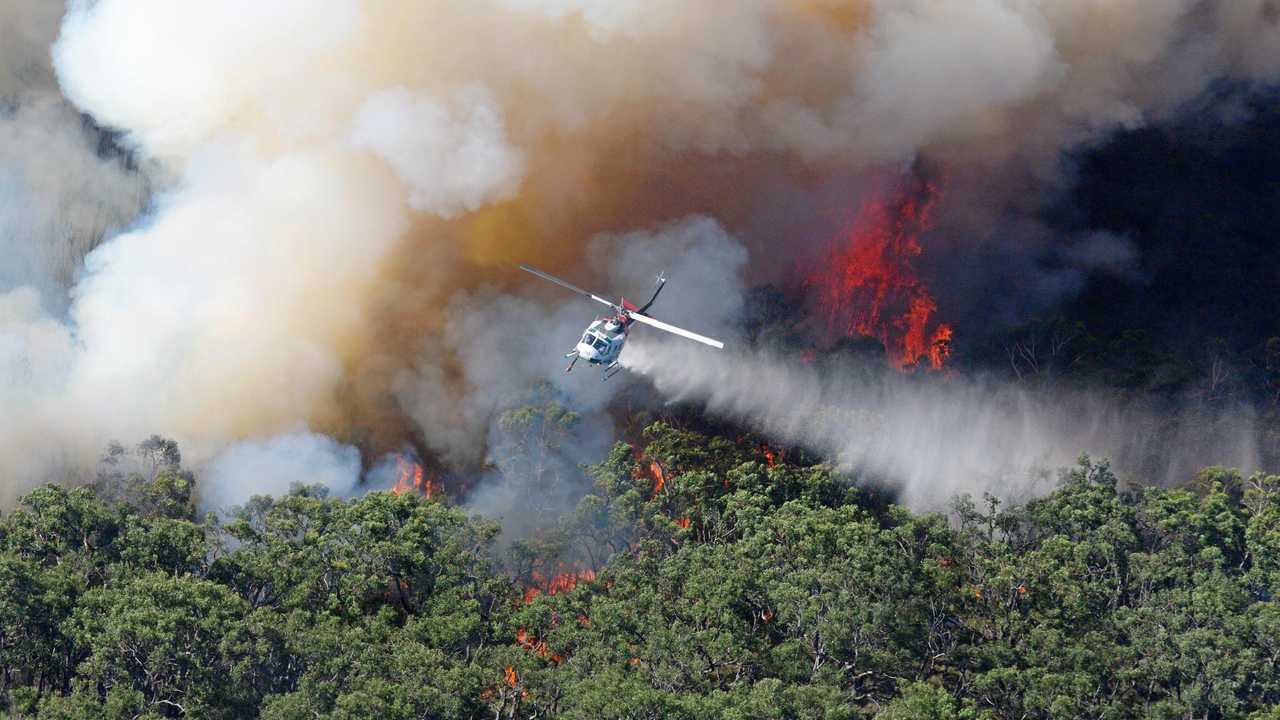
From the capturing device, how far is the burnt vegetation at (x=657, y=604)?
63219 millimetres

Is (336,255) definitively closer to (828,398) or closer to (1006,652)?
(828,398)

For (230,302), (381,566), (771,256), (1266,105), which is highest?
(1266,105)

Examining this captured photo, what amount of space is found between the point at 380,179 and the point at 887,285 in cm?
2578

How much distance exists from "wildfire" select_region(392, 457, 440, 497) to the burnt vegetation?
7.24m

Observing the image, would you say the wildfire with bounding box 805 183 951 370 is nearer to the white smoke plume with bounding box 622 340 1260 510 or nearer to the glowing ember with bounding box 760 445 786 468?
the white smoke plume with bounding box 622 340 1260 510

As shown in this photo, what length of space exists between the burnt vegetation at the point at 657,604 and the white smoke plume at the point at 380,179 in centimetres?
782

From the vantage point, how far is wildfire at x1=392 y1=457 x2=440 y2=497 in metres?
82.8

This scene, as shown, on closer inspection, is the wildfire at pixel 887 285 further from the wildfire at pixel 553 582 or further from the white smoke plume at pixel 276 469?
the white smoke plume at pixel 276 469

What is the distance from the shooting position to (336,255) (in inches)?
3428

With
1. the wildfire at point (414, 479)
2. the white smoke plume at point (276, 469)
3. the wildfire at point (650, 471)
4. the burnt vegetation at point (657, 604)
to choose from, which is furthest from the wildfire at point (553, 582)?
the white smoke plume at point (276, 469)

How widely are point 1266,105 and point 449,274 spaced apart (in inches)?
1736

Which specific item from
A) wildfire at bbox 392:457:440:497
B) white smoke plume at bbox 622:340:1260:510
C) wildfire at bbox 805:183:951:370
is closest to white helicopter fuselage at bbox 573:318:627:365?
white smoke plume at bbox 622:340:1260:510

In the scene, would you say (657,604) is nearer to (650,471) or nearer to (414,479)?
(650,471)

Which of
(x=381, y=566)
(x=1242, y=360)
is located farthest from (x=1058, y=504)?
(x=381, y=566)
